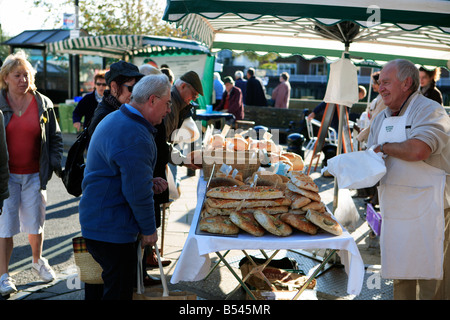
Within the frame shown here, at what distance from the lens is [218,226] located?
2914 millimetres

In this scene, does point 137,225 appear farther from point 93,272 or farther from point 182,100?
point 182,100

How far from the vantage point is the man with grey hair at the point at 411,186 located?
334cm

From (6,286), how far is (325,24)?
144 inches

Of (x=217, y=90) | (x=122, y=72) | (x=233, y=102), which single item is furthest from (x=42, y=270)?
(x=217, y=90)

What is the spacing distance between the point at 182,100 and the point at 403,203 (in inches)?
102

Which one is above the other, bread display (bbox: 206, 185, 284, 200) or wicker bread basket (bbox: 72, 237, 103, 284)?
bread display (bbox: 206, 185, 284, 200)

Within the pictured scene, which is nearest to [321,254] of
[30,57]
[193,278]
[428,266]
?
[428,266]

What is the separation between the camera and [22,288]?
14.3 feet

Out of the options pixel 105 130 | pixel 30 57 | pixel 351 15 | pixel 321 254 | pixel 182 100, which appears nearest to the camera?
pixel 105 130

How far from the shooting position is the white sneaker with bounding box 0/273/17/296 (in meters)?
4.13

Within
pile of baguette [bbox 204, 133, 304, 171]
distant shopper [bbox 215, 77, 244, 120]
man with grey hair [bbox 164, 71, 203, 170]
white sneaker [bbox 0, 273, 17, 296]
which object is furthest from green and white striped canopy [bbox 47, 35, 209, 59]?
white sneaker [bbox 0, 273, 17, 296]

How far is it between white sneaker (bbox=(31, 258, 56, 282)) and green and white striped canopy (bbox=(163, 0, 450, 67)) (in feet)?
Answer: 8.77

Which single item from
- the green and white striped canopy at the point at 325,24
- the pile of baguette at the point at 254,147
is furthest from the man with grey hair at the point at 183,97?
the green and white striped canopy at the point at 325,24

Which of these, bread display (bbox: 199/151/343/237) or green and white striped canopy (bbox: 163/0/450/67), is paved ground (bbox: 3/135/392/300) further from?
green and white striped canopy (bbox: 163/0/450/67)
